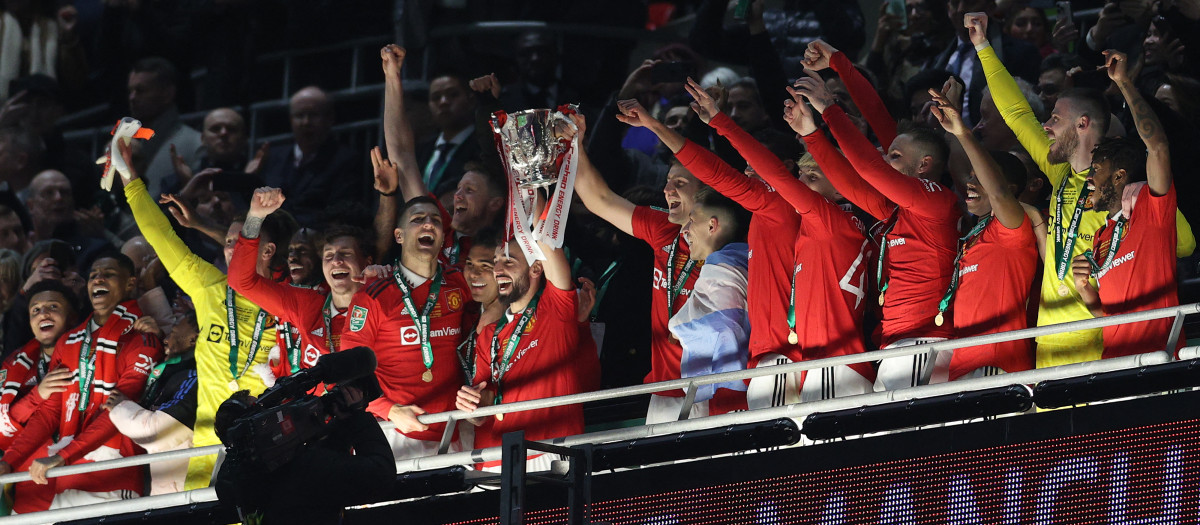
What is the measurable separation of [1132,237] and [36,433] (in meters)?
5.70

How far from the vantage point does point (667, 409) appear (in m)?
7.39

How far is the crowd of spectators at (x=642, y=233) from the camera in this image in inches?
268

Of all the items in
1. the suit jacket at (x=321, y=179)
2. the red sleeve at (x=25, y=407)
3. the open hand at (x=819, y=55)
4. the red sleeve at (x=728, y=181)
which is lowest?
the red sleeve at (x=25, y=407)

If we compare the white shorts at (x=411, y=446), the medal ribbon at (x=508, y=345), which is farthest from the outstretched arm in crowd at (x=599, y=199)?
the white shorts at (x=411, y=446)

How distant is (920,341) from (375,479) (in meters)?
2.50

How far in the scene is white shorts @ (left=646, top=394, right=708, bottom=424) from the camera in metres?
7.29

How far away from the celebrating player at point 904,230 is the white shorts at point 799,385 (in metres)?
0.15

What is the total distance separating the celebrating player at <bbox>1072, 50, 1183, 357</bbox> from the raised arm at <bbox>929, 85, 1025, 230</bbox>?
30 centimetres

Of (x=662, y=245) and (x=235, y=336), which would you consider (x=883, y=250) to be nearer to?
(x=662, y=245)

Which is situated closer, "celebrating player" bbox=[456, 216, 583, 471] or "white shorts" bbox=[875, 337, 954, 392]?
"white shorts" bbox=[875, 337, 954, 392]

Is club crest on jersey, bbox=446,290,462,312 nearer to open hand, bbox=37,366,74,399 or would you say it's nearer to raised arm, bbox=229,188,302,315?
raised arm, bbox=229,188,302,315

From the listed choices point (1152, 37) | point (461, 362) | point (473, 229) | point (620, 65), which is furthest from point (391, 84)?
point (1152, 37)

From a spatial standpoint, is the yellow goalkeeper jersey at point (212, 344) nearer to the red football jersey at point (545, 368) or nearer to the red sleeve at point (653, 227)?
the red football jersey at point (545, 368)

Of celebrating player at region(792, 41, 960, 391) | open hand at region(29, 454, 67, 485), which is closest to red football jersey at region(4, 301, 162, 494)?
open hand at region(29, 454, 67, 485)
